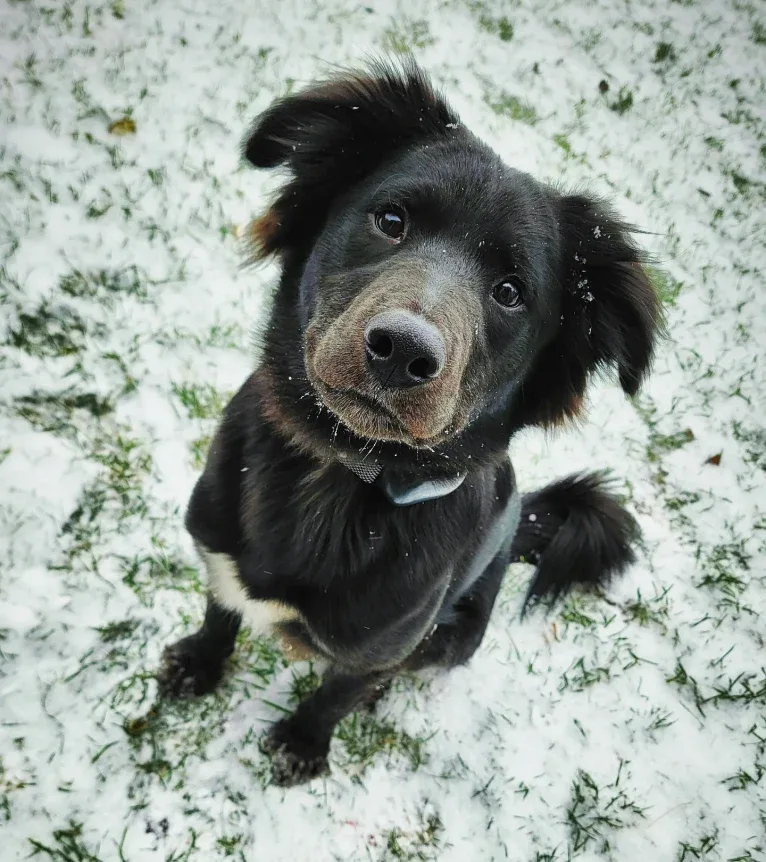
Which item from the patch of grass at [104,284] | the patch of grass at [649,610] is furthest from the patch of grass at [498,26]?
the patch of grass at [649,610]

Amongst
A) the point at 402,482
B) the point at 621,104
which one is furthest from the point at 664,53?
the point at 402,482

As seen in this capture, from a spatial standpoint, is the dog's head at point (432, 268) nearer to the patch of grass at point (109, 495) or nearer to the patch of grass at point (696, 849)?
the patch of grass at point (109, 495)

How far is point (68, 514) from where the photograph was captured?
8.61 ft

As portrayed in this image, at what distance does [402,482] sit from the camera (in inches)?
71.3

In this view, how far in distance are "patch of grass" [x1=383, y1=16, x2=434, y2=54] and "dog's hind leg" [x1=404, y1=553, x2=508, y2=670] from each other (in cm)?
482

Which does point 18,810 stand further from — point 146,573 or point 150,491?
point 150,491

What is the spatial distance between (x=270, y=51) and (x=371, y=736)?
4962 mm

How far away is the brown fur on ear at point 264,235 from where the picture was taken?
1963mm

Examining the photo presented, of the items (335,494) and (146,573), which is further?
(146,573)

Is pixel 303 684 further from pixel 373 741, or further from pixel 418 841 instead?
pixel 418 841

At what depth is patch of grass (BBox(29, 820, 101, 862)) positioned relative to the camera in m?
2.00

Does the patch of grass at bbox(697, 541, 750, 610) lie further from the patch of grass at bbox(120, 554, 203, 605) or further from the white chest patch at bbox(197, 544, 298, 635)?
the patch of grass at bbox(120, 554, 203, 605)

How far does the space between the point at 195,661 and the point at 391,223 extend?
1.87m

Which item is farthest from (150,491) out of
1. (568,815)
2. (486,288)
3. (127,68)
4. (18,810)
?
(127,68)
